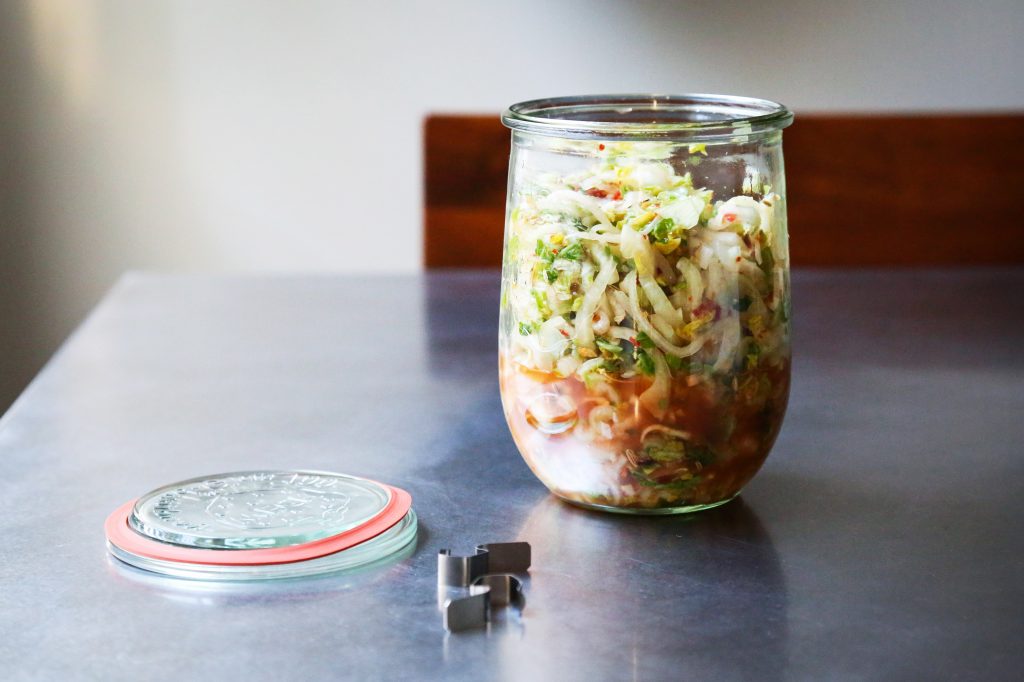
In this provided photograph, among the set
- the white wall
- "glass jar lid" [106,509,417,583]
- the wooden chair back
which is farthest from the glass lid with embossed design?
the white wall

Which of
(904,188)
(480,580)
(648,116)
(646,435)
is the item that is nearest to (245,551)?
(480,580)

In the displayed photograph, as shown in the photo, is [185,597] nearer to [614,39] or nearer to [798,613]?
[798,613]

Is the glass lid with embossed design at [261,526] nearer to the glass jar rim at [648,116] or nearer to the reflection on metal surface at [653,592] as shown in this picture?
the reflection on metal surface at [653,592]

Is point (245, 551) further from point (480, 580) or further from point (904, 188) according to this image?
point (904, 188)

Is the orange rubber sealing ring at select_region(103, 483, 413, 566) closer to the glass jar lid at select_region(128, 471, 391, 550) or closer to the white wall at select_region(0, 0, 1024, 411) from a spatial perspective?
the glass jar lid at select_region(128, 471, 391, 550)

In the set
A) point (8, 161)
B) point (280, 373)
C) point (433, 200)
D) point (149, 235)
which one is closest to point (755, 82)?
point (433, 200)

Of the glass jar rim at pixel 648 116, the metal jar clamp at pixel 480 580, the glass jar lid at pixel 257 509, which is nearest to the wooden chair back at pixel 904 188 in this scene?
the glass jar rim at pixel 648 116

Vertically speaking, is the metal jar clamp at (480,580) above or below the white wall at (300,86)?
below
